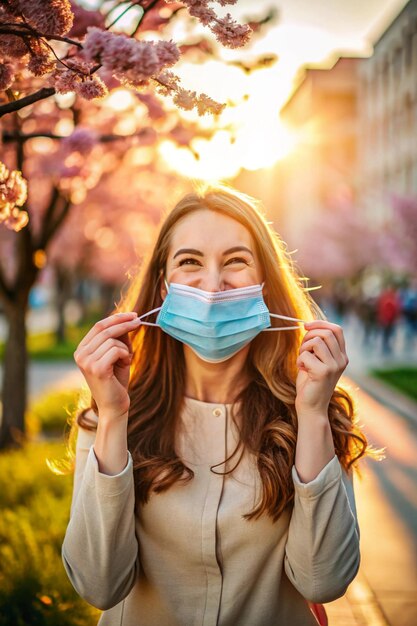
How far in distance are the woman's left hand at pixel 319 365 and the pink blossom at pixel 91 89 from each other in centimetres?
99

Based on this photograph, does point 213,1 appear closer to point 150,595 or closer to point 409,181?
point 150,595

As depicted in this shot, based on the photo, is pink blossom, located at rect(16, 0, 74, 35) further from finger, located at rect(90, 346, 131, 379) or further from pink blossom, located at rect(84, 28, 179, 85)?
finger, located at rect(90, 346, 131, 379)

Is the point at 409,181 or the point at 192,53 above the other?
the point at 409,181

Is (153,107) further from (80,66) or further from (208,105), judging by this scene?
(208,105)

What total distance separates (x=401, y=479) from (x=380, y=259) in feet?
95.1

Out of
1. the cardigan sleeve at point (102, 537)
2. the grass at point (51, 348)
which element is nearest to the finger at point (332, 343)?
the cardigan sleeve at point (102, 537)

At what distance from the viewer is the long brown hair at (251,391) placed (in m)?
2.17

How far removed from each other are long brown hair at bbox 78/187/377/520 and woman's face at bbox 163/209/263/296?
0.17 ft

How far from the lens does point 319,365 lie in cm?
198

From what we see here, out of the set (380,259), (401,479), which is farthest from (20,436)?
(380,259)

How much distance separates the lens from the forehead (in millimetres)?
2249

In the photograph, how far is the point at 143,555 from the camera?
217 centimetres

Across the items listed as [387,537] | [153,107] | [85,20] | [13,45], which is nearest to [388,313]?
[153,107]

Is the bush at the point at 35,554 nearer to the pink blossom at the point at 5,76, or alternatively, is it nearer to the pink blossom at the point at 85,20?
the pink blossom at the point at 5,76
